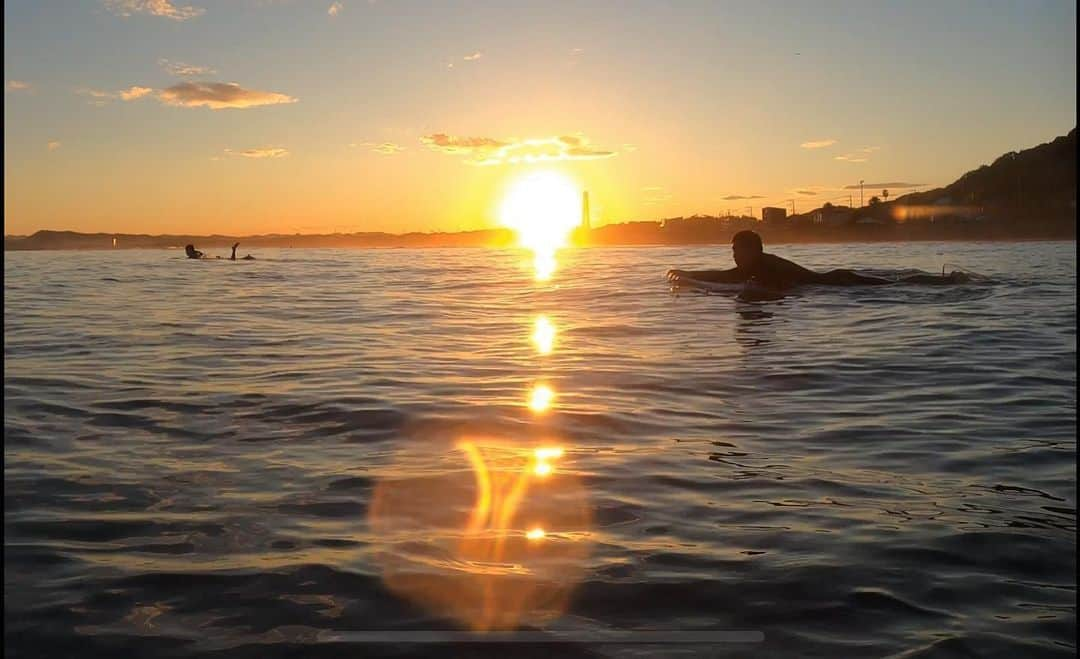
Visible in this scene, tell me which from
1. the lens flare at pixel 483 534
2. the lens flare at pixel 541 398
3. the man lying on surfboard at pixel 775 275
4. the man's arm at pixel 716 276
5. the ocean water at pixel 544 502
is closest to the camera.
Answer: the ocean water at pixel 544 502

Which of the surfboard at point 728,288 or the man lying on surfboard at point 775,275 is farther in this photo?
the man lying on surfboard at point 775,275

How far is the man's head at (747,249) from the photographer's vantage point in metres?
23.3

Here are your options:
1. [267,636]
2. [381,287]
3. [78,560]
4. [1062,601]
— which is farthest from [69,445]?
[381,287]

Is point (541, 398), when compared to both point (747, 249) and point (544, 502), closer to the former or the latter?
point (544, 502)

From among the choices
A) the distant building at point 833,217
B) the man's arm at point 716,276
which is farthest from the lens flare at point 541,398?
the distant building at point 833,217

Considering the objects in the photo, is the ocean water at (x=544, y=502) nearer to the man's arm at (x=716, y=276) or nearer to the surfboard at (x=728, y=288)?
the surfboard at (x=728, y=288)

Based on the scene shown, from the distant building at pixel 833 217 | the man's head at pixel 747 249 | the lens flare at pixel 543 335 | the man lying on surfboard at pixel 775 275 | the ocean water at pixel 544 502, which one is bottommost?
the ocean water at pixel 544 502

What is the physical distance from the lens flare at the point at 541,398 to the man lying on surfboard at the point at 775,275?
46.6 ft

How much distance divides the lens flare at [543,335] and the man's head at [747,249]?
267 inches

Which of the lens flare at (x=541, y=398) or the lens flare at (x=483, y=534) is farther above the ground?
the lens flare at (x=541, y=398)

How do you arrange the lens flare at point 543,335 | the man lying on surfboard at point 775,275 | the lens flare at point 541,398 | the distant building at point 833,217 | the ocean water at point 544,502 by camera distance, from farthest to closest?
the distant building at point 833,217, the man lying on surfboard at point 775,275, the lens flare at point 543,335, the lens flare at point 541,398, the ocean water at point 544,502

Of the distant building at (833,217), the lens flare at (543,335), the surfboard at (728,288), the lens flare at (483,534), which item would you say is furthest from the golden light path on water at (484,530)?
the distant building at (833,217)

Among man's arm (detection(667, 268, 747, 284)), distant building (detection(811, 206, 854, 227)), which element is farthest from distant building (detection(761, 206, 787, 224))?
man's arm (detection(667, 268, 747, 284))

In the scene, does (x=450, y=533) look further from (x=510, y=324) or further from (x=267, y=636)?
A: (x=510, y=324)
